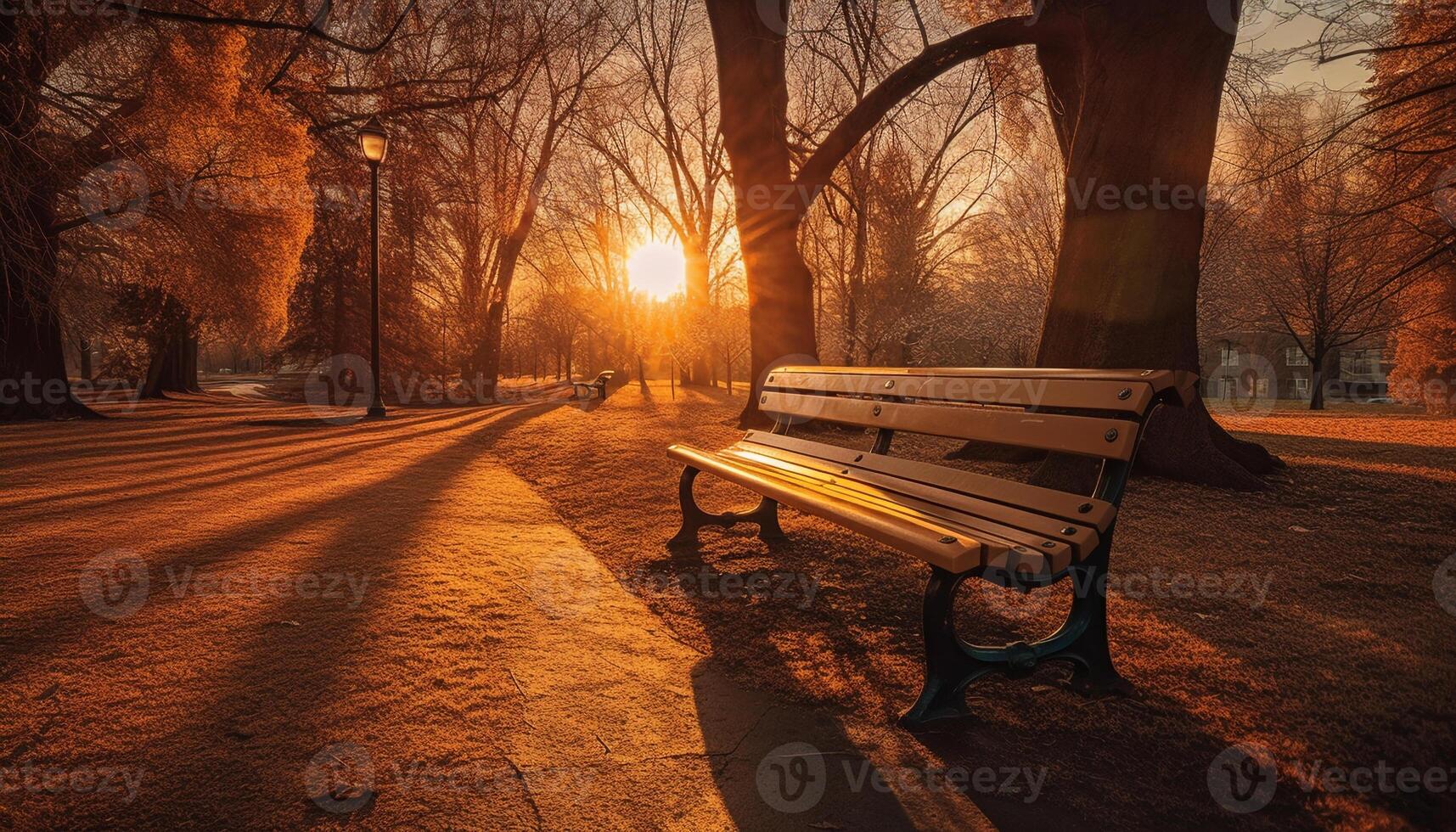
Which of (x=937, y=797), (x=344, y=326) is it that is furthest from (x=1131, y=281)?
(x=344, y=326)

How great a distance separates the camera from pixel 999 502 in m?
2.37

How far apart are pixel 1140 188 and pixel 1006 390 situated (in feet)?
10.8

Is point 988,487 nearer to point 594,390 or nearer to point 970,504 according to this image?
point 970,504

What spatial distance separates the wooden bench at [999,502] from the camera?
76.7 inches

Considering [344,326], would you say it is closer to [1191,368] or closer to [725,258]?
[725,258]

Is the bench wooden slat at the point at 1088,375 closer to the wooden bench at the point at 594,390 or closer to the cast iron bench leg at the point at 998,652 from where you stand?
the cast iron bench leg at the point at 998,652

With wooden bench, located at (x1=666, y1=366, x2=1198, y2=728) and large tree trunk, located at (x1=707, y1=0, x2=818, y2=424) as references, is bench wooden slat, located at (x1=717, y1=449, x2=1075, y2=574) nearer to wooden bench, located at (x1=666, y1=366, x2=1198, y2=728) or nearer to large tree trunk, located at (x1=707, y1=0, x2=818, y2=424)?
wooden bench, located at (x1=666, y1=366, x2=1198, y2=728)

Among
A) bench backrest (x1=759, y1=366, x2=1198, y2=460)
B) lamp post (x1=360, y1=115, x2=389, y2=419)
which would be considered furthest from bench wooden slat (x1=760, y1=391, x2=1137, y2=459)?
lamp post (x1=360, y1=115, x2=389, y2=419)

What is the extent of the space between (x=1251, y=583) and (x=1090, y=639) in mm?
1594

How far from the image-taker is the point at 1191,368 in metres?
5.29

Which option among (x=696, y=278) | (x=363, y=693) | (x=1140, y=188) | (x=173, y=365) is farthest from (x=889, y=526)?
(x=173, y=365)

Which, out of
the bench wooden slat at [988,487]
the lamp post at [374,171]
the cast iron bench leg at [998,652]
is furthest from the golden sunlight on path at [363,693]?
the lamp post at [374,171]

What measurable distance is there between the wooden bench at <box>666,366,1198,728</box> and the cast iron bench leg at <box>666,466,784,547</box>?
799 mm

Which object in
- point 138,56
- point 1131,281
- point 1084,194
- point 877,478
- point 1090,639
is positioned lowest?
point 1090,639
